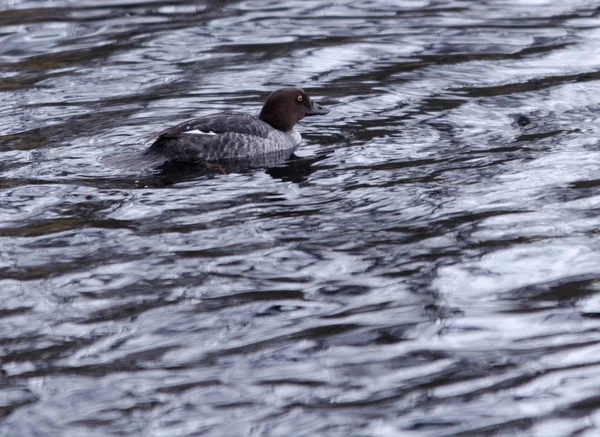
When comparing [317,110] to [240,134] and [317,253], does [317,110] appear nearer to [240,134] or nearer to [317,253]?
[240,134]

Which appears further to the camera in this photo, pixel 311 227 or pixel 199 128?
pixel 199 128

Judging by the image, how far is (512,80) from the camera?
1337 cm

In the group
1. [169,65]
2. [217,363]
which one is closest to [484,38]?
[169,65]

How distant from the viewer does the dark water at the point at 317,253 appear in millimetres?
6191

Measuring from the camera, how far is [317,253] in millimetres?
8164

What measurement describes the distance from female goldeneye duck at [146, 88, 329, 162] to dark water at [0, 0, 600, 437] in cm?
35

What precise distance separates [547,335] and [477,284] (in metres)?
0.87

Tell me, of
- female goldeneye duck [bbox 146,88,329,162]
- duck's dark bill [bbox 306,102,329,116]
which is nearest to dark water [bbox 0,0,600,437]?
duck's dark bill [bbox 306,102,329,116]

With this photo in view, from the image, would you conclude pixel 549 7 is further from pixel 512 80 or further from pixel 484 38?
pixel 512 80

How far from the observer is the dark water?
619 cm

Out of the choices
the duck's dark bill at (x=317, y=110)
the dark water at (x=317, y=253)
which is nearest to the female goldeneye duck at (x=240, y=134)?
the duck's dark bill at (x=317, y=110)

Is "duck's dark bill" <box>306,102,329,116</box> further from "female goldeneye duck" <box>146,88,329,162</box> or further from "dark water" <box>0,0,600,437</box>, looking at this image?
"dark water" <box>0,0,600,437</box>

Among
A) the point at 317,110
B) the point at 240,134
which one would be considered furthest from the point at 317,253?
the point at 317,110

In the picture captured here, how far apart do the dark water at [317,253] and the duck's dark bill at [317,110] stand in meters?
0.22
